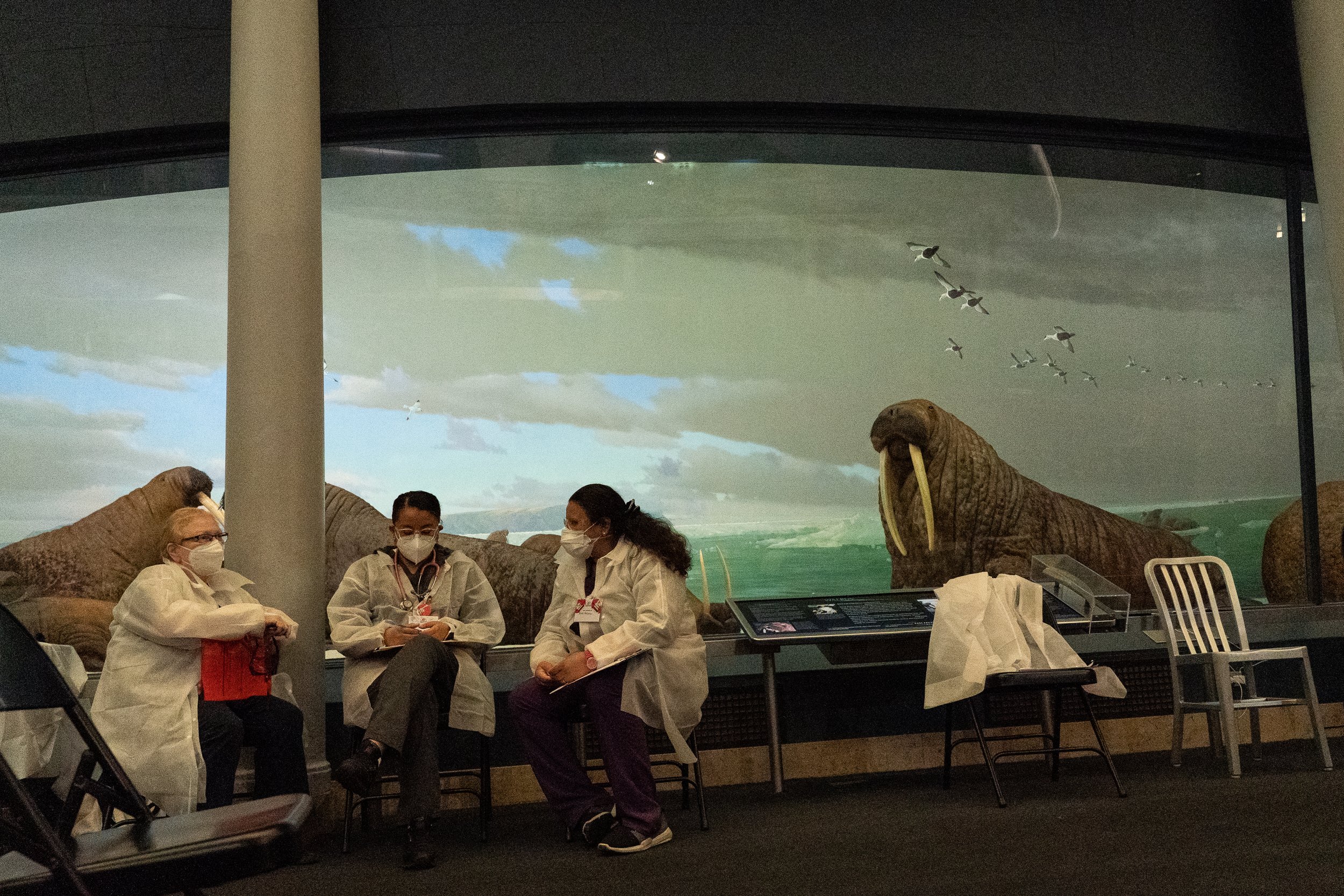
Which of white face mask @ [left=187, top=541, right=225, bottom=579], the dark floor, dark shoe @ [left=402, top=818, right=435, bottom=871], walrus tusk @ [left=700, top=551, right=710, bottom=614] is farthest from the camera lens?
walrus tusk @ [left=700, top=551, right=710, bottom=614]

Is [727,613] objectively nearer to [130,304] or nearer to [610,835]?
[610,835]

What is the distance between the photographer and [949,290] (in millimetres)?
6043

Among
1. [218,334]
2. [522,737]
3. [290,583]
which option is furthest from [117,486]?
[522,737]

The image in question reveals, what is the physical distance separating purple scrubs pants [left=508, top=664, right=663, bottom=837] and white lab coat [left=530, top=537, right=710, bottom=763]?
0.06m

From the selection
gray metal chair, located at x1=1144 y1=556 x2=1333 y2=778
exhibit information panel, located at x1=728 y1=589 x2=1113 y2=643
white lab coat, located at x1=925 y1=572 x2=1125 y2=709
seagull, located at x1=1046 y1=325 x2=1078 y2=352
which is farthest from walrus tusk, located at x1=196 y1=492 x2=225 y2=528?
seagull, located at x1=1046 y1=325 x2=1078 y2=352

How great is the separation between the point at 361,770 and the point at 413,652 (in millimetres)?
496

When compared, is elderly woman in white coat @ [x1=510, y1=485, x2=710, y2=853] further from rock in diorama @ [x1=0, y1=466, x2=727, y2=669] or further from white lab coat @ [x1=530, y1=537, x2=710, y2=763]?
rock in diorama @ [x1=0, y1=466, x2=727, y2=669]

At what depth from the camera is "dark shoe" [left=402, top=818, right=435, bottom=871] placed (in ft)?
11.3

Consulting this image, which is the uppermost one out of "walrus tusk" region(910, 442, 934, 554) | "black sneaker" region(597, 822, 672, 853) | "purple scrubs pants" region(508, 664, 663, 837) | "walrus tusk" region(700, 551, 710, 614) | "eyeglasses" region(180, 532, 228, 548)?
"walrus tusk" region(910, 442, 934, 554)

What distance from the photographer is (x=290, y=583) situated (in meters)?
4.14

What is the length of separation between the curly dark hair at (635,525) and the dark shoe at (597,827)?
86 centimetres

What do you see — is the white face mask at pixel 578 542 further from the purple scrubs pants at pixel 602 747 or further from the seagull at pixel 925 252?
the seagull at pixel 925 252

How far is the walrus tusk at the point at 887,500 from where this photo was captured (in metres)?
5.91

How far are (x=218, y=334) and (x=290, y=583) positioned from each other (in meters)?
1.84
